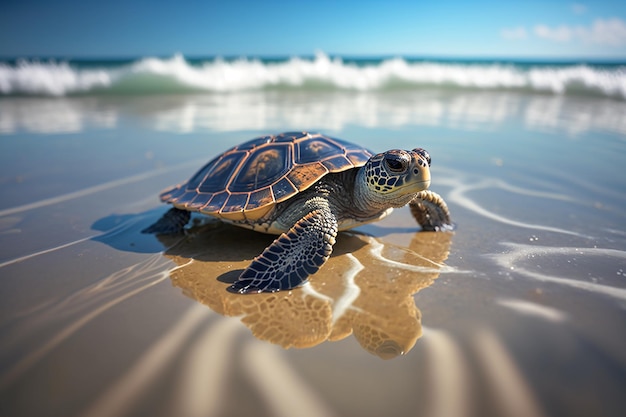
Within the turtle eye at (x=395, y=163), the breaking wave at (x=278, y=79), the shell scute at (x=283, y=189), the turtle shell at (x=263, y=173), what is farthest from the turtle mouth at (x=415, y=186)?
the breaking wave at (x=278, y=79)

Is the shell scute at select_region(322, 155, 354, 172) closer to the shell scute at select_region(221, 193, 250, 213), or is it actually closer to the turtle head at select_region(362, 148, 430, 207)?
the turtle head at select_region(362, 148, 430, 207)

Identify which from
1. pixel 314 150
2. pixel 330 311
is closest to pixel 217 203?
pixel 314 150

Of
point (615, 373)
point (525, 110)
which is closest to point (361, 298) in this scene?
point (615, 373)

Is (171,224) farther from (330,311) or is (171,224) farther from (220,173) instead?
(330,311)

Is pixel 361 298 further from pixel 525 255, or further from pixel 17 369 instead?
pixel 17 369

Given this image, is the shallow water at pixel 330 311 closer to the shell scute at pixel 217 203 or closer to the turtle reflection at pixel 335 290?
the turtle reflection at pixel 335 290

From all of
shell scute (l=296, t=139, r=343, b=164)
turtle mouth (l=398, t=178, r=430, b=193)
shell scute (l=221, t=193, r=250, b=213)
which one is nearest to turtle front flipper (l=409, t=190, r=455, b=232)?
turtle mouth (l=398, t=178, r=430, b=193)

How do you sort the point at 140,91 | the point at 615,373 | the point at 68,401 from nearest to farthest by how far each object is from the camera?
the point at 68,401, the point at 615,373, the point at 140,91

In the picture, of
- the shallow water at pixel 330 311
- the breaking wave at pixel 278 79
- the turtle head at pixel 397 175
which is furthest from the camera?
the breaking wave at pixel 278 79
